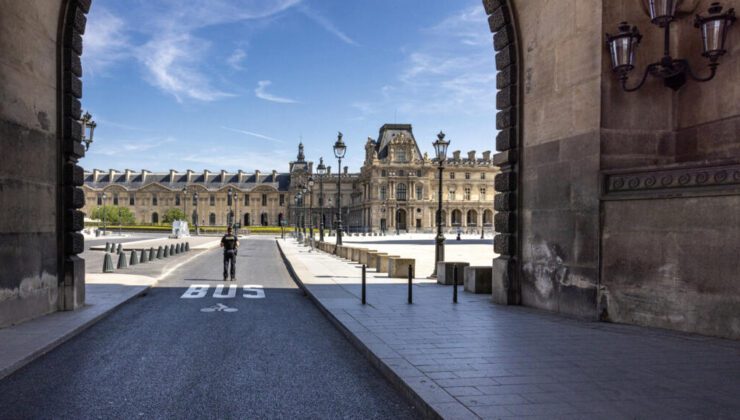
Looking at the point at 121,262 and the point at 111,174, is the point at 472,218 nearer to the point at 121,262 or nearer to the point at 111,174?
the point at 111,174

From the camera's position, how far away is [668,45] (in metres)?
8.98

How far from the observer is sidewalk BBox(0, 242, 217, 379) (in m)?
7.13

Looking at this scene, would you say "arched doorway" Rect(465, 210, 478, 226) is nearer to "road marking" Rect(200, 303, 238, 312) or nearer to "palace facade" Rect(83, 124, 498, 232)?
"palace facade" Rect(83, 124, 498, 232)

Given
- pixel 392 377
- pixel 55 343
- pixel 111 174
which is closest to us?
pixel 392 377

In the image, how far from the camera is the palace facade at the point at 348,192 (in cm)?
12562

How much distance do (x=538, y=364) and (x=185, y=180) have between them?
500 ft

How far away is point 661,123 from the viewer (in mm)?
9867

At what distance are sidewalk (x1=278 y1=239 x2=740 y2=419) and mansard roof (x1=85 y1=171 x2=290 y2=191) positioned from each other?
5471 inches

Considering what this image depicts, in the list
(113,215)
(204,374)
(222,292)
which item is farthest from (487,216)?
(204,374)

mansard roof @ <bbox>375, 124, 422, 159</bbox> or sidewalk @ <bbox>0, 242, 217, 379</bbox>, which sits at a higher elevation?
mansard roof @ <bbox>375, 124, 422, 159</bbox>

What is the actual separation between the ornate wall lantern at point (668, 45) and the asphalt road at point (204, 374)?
22.0ft

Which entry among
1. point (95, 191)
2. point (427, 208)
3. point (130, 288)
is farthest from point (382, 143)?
point (130, 288)

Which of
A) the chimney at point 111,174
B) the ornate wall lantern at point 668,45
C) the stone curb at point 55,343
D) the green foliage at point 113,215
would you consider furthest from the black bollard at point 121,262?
the chimney at point 111,174

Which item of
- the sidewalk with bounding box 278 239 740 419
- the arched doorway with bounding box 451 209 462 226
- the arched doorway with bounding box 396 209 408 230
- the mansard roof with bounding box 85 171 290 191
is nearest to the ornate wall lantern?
the sidewalk with bounding box 278 239 740 419
